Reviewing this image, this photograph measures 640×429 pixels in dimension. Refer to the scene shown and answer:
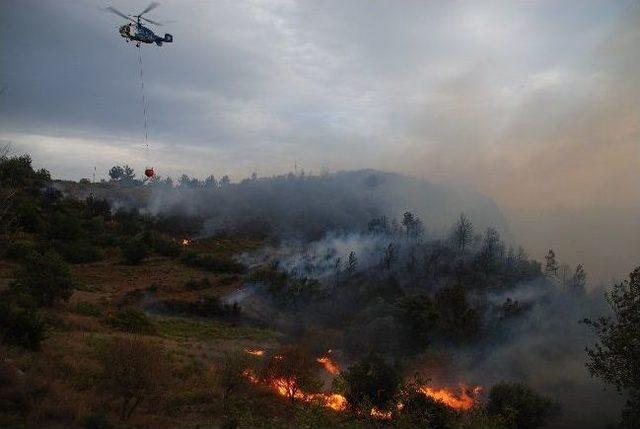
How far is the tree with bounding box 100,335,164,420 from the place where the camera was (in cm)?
2039

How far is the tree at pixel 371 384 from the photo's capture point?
89.4 ft

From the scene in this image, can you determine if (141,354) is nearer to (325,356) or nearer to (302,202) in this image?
(325,356)

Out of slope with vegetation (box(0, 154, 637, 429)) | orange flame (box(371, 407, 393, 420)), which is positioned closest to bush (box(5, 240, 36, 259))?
slope with vegetation (box(0, 154, 637, 429))

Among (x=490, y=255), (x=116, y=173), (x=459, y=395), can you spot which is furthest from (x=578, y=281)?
(x=116, y=173)

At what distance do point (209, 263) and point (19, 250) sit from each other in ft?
92.1

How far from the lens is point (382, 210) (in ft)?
508

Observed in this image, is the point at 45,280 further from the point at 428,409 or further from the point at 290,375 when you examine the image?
the point at 428,409

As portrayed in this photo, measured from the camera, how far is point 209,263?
3019 inches

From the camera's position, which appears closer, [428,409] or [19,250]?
[428,409]

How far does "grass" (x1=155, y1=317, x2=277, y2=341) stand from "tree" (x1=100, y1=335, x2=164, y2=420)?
21.1m

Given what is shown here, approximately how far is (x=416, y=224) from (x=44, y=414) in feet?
327

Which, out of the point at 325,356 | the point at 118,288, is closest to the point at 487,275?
the point at 325,356

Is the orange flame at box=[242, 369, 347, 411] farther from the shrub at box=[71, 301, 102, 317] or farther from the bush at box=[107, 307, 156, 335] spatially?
the shrub at box=[71, 301, 102, 317]

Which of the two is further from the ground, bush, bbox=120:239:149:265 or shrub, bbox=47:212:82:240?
shrub, bbox=47:212:82:240
